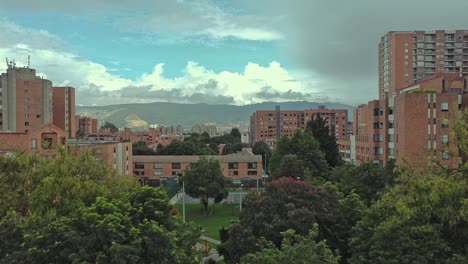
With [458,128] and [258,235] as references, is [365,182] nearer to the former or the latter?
[258,235]

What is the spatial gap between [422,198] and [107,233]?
12251 mm

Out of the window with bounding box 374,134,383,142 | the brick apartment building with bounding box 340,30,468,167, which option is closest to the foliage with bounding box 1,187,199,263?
the brick apartment building with bounding box 340,30,468,167

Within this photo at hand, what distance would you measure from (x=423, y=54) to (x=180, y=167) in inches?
2327

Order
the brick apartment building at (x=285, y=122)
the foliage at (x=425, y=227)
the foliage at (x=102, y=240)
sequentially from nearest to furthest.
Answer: the foliage at (x=102, y=240) < the foliage at (x=425, y=227) < the brick apartment building at (x=285, y=122)

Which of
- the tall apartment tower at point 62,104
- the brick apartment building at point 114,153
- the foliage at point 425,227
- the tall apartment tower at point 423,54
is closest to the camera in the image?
the foliage at point 425,227

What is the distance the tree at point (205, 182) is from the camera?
152 feet

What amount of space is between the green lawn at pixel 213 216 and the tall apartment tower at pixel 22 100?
39.1m

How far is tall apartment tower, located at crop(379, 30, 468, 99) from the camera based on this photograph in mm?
93000

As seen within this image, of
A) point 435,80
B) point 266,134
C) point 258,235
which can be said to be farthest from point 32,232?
point 266,134

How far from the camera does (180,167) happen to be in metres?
73.2

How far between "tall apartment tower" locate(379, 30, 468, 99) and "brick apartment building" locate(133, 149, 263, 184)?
133ft

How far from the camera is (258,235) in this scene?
70.9ft

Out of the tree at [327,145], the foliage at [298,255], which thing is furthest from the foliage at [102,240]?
the tree at [327,145]

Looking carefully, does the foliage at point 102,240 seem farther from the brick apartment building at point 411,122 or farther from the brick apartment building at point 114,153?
the brick apartment building at point 114,153
